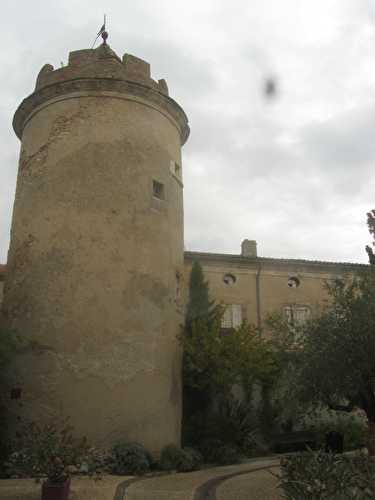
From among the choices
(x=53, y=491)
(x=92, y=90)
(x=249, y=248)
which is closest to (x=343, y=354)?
(x=53, y=491)

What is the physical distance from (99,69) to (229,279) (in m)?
12.4

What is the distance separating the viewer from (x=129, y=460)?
13469 millimetres

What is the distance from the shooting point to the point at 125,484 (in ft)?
38.4

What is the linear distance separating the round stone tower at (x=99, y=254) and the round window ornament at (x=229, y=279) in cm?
814

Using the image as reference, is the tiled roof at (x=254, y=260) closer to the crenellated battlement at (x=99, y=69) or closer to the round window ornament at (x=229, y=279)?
the round window ornament at (x=229, y=279)

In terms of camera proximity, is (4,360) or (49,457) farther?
(4,360)

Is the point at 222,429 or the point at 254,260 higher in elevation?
the point at 254,260

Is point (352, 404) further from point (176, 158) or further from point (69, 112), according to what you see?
point (69, 112)

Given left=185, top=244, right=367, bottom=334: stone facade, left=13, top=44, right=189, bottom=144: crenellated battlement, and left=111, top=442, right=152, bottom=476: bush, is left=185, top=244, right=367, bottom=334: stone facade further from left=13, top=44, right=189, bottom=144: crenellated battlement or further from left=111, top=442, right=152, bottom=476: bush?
left=111, top=442, right=152, bottom=476: bush

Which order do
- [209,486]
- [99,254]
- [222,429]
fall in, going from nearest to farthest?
[209,486] < [99,254] < [222,429]

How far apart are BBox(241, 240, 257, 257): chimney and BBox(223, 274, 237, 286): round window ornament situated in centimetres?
229

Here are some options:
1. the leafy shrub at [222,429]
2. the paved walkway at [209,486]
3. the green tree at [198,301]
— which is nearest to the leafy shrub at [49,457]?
the paved walkway at [209,486]

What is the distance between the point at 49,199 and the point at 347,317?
31.2 feet

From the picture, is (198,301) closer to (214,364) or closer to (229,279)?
(229,279)
